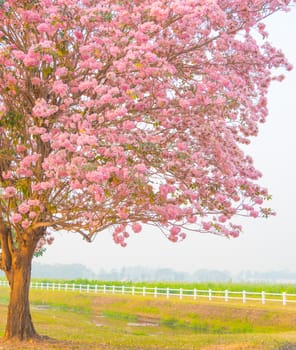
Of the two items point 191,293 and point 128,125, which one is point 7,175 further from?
point 191,293

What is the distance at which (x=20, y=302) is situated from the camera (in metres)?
18.3

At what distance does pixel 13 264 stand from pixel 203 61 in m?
9.44

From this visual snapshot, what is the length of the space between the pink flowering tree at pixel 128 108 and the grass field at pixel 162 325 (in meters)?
4.35

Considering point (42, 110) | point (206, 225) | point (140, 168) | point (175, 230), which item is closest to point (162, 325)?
point (175, 230)

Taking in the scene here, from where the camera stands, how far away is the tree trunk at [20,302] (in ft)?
59.7

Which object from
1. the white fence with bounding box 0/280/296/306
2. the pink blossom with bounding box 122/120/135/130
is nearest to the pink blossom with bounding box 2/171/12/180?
the pink blossom with bounding box 122/120/135/130

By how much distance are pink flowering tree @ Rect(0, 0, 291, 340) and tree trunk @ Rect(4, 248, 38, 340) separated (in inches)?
7.4

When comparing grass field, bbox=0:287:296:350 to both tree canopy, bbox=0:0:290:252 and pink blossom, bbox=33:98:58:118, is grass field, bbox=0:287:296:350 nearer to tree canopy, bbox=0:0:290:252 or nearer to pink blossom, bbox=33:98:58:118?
tree canopy, bbox=0:0:290:252

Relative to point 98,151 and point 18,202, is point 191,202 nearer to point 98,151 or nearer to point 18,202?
point 98,151

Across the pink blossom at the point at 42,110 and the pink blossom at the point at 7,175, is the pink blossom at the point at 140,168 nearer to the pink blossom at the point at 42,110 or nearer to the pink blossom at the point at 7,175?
the pink blossom at the point at 42,110

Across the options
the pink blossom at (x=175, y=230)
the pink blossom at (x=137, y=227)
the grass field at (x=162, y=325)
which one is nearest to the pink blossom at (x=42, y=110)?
the pink blossom at (x=137, y=227)

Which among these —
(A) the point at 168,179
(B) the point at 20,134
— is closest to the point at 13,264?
(B) the point at 20,134

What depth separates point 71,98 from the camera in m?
15.4

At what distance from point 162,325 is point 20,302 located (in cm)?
1622
